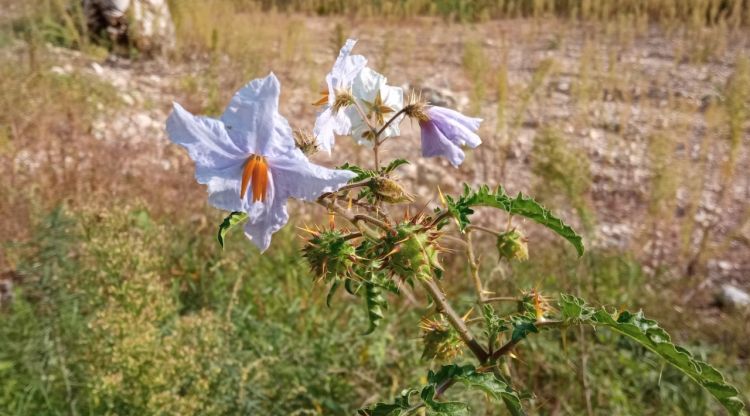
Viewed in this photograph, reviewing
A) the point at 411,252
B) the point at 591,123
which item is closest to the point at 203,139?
the point at 411,252

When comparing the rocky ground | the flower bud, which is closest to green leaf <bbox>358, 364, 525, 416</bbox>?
the flower bud

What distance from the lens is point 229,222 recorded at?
97 cm

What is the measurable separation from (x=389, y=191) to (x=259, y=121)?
210 millimetres

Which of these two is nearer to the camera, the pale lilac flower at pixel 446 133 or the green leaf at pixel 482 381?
the green leaf at pixel 482 381

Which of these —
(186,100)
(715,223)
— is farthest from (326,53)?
(715,223)

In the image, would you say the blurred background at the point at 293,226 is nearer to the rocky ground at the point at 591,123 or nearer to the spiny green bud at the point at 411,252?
the rocky ground at the point at 591,123

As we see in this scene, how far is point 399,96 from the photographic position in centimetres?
133

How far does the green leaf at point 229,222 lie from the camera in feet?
3.09

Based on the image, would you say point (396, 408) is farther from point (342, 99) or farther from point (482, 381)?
point (342, 99)

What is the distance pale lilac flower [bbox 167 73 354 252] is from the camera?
0.97 metres

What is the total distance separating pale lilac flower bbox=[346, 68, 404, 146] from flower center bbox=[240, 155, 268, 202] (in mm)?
261

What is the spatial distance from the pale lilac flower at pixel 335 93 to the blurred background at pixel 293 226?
0.50 metres

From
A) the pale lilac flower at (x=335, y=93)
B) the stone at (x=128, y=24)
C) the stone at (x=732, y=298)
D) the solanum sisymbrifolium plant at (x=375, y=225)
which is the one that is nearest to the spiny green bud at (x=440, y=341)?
the solanum sisymbrifolium plant at (x=375, y=225)

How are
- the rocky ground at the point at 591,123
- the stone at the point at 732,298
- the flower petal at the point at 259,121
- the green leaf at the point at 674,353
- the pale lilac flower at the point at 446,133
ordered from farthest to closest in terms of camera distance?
the rocky ground at the point at 591,123 → the stone at the point at 732,298 → the pale lilac flower at the point at 446,133 → the flower petal at the point at 259,121 → the green leaf at the point at 674,353
